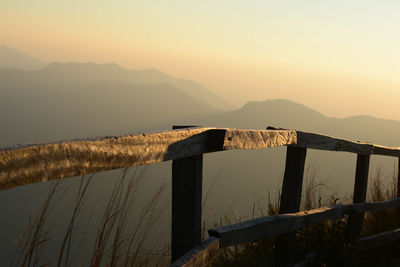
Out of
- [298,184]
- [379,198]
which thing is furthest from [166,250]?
[379,198]

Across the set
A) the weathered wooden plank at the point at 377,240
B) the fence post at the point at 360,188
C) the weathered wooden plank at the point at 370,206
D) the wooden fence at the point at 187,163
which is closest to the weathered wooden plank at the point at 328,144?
the wooden fence at the point at 187,163

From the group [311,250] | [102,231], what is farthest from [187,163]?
[311,250]

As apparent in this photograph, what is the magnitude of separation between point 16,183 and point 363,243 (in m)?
3.68

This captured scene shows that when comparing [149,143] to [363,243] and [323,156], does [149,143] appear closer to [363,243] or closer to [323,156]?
[363,243]

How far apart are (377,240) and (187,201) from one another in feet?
9.83

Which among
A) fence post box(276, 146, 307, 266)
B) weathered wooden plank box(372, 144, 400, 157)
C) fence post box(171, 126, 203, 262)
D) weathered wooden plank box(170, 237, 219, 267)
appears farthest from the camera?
weathered wooden plank box(372, 144, 400, 157)

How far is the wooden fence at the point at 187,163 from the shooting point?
3.68 ft

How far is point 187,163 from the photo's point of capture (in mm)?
1965

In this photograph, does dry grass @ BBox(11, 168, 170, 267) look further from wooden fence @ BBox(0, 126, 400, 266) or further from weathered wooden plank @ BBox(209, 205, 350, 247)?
weathered wooden plank @ BBox(209, 205, 350, 247)

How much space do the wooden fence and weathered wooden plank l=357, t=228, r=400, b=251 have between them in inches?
14.0

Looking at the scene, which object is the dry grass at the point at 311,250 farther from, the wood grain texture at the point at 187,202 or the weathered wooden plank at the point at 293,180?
the wood grain texture at the point at 187,202

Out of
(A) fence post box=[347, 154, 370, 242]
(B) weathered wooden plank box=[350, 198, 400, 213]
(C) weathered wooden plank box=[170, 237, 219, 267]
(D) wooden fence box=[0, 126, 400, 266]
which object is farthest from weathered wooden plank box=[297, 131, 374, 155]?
(C) weathered wooden plank box=[170, 237, 219, 267]

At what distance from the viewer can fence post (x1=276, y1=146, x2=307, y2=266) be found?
10.0ft

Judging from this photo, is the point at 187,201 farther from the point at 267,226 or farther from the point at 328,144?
the point at 328,144
